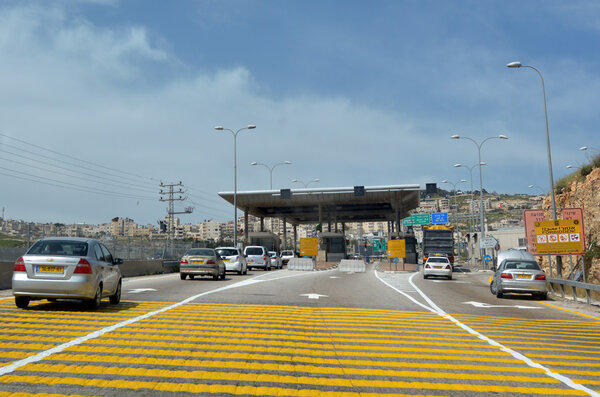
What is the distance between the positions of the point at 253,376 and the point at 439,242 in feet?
149

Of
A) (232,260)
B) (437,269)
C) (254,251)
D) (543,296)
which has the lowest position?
(543,296)

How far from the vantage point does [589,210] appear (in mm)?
30344

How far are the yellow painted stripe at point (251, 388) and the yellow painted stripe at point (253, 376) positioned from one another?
0.28 metres

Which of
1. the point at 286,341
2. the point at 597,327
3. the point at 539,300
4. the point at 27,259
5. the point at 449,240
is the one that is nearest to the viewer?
the point at 286,341

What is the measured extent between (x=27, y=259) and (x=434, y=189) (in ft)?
176

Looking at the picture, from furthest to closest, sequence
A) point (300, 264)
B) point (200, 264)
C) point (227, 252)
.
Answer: point (300, 264), point (227, 252), point (200, 264)

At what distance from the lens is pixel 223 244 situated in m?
50.8

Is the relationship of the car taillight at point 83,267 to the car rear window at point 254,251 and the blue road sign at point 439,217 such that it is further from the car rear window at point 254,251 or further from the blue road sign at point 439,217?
the blue road sign at point 439,217

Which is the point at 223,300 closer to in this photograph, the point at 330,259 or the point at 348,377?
the point at 348,377

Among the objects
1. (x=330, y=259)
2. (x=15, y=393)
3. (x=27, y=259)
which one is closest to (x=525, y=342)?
(x=15, y=393)

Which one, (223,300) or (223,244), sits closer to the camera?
(223,300)

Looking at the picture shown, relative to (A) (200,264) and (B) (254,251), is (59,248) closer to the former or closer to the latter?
(A) (200,264)

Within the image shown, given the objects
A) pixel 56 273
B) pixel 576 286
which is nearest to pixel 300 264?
pixel 576 286

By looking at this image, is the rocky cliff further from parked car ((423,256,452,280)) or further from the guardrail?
the guardrail
